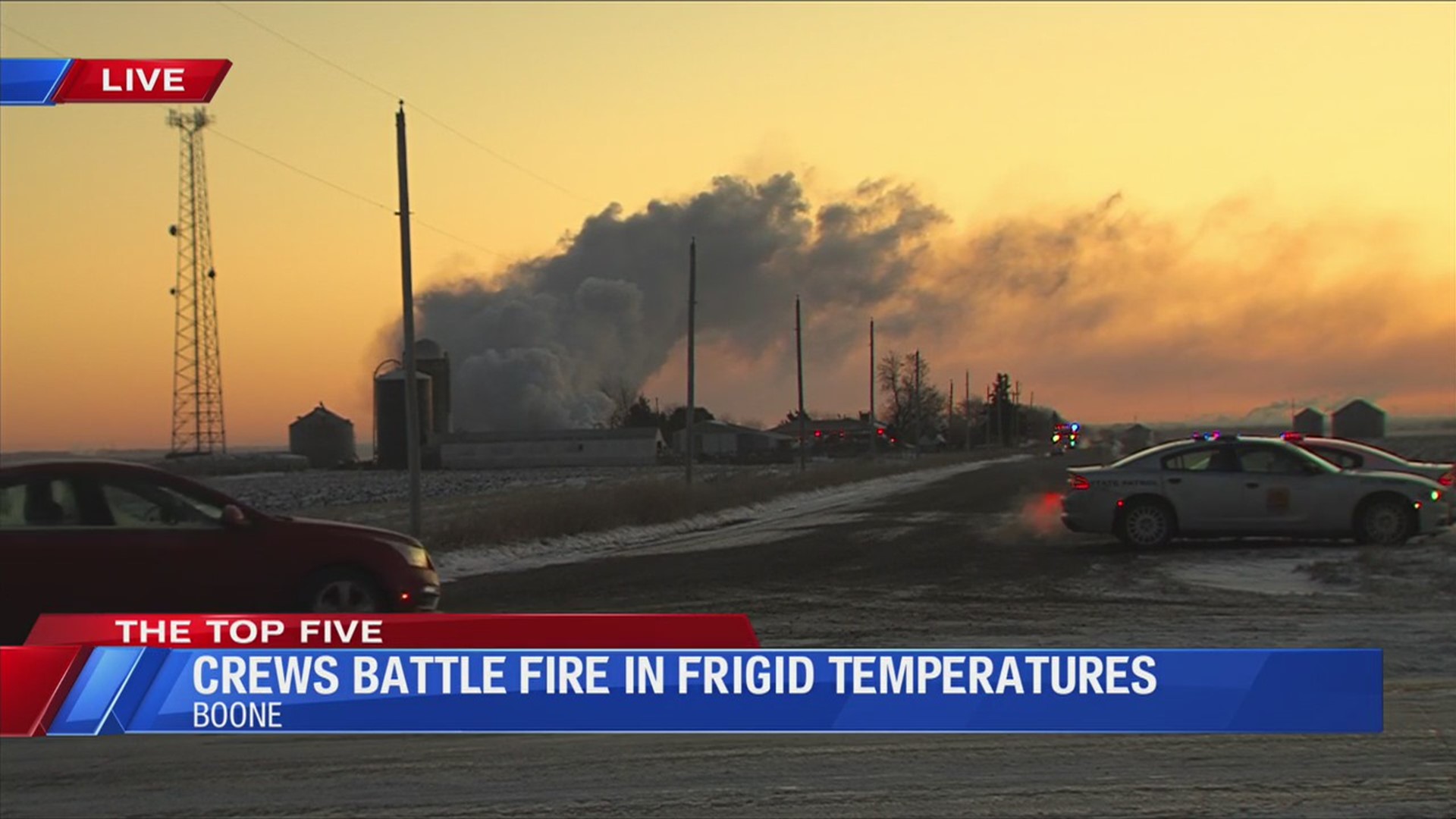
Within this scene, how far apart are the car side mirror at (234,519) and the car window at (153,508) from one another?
6 cm

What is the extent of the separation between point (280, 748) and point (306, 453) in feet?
396

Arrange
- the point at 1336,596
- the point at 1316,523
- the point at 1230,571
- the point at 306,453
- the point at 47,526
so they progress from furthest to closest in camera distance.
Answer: the point at 306,453 → the point at 1316,523 → the point at 1230,571 → the point at 1336,596 → the point at 47,526

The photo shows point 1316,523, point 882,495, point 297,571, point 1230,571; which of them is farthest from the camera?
point 882,495

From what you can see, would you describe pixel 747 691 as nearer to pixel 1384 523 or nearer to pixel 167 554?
pixel 167 554

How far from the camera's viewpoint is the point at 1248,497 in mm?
19250

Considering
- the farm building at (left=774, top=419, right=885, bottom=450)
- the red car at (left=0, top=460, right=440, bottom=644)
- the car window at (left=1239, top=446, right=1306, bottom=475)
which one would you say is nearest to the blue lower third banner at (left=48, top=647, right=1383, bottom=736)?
the red car at (left=0, top=460, right=440, bottom=644)

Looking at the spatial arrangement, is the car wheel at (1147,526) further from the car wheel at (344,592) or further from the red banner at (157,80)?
the red banner at (157,80)

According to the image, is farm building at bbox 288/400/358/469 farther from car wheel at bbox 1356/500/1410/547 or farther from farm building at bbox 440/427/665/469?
car wheel at bbox 1356/500/1410/547

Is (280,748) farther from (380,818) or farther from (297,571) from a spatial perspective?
(380,818)

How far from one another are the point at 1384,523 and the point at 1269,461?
1.65 m

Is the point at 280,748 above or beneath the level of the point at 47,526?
beneath

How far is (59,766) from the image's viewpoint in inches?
296

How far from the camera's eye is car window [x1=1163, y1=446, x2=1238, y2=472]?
19.5 m

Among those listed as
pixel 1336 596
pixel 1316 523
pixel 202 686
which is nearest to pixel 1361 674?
pixel 202 686
